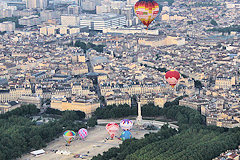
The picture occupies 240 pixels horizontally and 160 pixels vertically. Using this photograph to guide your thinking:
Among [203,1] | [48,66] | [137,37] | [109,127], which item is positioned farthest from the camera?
[203,1]

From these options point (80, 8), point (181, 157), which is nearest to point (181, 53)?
point (181, 157)

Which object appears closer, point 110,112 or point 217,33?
point 110,112

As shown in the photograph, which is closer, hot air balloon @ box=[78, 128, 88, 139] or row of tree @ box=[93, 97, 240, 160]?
row of tree @ box=[93, 97, 240, 160]

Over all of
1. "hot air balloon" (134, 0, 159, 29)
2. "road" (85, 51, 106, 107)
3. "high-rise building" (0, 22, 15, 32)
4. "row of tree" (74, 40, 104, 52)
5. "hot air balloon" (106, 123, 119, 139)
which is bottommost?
"hot air balloon" (106, 123, 119, 139)

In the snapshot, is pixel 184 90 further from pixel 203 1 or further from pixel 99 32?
pixel 203 1

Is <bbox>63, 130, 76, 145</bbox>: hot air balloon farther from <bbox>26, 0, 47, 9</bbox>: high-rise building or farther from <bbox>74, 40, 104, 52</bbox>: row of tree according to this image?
<bbox>26, 0, 47, 9</bbox>: high-rise building

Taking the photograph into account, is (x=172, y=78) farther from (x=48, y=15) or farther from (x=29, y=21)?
(x=48, y=15)

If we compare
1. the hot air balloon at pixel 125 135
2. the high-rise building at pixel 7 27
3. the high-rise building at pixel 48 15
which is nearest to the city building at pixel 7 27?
the high-rise building at pixel 7 27

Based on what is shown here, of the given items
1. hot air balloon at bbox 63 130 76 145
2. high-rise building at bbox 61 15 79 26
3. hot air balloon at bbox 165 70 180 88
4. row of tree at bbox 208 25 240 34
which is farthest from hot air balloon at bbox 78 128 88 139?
high-rise building at bbox 61 15 79 26

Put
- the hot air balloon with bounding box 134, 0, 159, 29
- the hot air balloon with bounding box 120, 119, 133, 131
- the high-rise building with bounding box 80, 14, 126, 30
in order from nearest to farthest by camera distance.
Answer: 1. the hot air balloon with bounding box 120, 119, 133, 131
2. the hot air balloon with bounding box 134, 0, 159, 29
3. the high-rise building with bounding box 80, 14, 126, 30
